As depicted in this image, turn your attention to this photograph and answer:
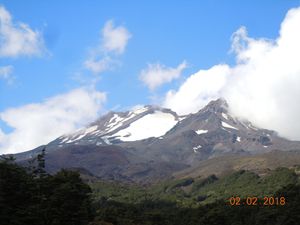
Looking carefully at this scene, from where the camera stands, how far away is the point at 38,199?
6156cm

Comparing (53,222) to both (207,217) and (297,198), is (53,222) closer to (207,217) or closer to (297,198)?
(207,217)

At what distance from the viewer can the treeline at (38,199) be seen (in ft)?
187

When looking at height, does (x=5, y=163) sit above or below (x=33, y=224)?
above

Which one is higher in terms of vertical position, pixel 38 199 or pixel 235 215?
pixel 235 215

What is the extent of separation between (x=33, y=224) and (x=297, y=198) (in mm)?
81291

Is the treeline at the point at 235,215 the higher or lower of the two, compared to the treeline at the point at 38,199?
higher

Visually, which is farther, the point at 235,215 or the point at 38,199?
the point at 235,215

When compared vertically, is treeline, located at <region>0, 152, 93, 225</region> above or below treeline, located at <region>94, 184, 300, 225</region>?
below

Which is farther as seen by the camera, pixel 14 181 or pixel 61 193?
pixel 61 193

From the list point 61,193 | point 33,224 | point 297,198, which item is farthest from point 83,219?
point 297,198

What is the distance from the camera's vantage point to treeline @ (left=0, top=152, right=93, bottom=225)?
187 feet

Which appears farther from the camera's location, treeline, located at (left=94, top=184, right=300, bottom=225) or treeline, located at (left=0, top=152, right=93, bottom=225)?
treeline, located at (left=94, top=184, right=300, bottom=225)

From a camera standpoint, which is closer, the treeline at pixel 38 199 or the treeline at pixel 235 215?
the treeline at pixel 38 199

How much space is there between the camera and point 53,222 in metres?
60.6
